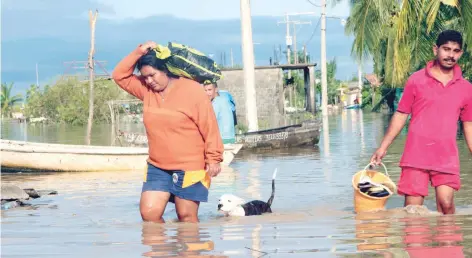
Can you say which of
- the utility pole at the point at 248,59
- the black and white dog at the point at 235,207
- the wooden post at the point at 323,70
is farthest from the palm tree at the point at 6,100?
the black and white dog at the point at 235,207

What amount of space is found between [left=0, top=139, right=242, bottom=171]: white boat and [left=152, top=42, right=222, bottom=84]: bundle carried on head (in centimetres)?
948

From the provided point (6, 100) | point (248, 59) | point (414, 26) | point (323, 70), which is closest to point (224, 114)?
point (414, 26)

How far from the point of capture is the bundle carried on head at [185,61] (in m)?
7.82

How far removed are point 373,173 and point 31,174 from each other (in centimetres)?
1036

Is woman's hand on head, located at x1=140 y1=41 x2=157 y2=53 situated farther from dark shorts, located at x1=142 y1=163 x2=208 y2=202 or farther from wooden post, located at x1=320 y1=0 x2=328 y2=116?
wooden post, located at x1=320 y1=0 x2=328 y2=116

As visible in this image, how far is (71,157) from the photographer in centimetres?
1786

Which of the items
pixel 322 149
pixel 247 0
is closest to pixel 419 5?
pixel 322 149

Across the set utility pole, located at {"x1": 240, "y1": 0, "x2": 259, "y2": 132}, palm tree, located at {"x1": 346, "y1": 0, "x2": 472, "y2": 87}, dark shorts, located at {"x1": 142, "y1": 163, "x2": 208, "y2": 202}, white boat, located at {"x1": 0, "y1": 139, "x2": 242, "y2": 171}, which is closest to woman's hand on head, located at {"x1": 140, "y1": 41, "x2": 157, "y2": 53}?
dark shorts, located at {"x1": 142, "y1": 163, "x2": 208, "y2": 202}

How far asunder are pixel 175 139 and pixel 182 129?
4.0 inches

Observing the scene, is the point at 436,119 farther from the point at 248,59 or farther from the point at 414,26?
the point at 248,59

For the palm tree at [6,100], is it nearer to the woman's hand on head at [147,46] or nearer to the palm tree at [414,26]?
the palm tree at [414,26]

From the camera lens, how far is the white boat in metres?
17.6

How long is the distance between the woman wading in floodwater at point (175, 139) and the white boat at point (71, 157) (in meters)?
9.66

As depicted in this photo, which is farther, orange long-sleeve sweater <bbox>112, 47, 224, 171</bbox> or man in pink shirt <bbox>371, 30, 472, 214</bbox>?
man in pink shirt <bbox>371, 30, 472, 214</bbox>
